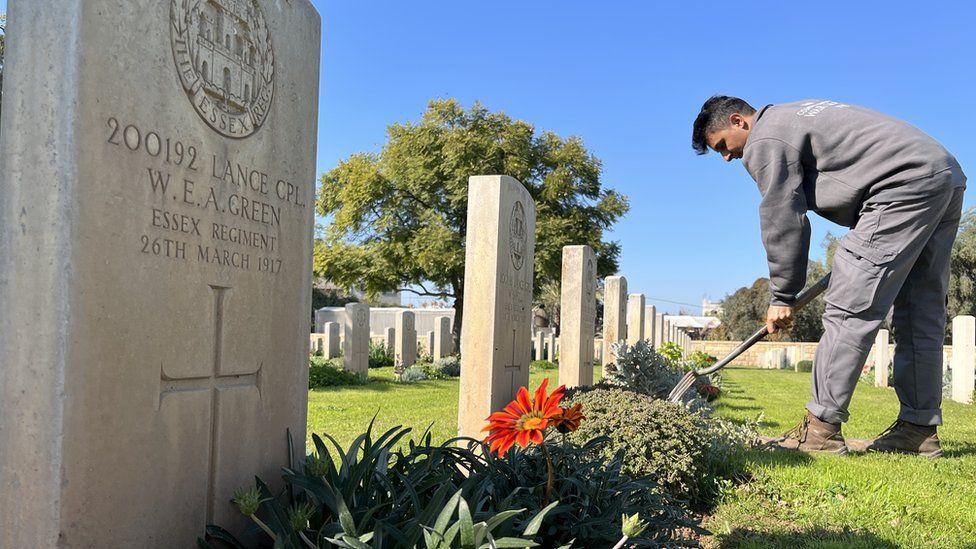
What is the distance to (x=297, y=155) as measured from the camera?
288cm

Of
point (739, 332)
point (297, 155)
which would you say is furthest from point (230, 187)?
point (739, 332)

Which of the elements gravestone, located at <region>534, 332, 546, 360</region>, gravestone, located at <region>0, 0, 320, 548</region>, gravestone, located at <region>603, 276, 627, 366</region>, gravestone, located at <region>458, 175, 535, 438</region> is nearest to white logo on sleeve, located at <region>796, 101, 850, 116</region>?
gravestone, located at <region>458, 175, 535, 438</region>

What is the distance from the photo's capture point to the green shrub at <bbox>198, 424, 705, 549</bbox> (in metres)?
2.09

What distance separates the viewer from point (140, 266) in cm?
212

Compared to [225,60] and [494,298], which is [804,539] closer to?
[494,298]

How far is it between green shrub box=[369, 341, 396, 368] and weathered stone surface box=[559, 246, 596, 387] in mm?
12712

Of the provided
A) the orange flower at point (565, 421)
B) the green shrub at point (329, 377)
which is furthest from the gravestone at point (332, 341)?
the orange flower at point (565, 421)

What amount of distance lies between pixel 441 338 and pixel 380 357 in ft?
6.47

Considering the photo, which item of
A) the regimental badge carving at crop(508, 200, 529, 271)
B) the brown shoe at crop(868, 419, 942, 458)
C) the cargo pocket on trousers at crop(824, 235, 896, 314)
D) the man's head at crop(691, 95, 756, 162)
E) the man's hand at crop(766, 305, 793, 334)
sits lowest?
the brown shoe at crop(868, 419, 942, 458)

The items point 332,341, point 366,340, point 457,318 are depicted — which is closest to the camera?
point 366,340

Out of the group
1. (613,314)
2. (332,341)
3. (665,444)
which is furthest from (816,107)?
(332,341)

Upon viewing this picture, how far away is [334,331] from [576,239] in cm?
857

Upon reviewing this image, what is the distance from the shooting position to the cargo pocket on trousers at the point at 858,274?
411cm

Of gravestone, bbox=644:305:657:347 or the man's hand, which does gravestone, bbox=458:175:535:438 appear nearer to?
the man's hand
